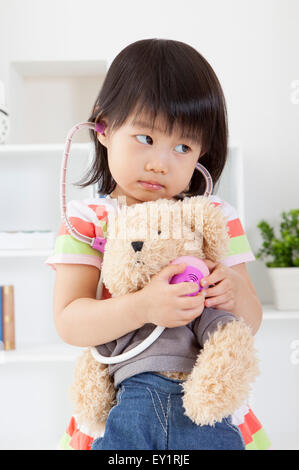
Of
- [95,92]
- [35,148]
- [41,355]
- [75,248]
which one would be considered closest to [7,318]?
[41,355]

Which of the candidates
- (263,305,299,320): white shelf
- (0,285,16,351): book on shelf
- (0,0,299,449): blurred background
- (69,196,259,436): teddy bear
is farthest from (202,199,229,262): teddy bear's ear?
(0,285,16,351): book on shelf

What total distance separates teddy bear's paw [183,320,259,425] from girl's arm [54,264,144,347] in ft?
0.26

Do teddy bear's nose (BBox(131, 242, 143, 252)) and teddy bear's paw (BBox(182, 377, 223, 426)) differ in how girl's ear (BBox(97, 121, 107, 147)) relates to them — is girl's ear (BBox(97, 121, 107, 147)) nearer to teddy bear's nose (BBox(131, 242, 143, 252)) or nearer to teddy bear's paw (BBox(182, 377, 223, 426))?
teddy bear's nose (BBox(131, 242, 143, 252))

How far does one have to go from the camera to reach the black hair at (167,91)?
595 mm

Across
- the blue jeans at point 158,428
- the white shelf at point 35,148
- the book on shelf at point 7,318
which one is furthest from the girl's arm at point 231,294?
the book on shelf at point 7,318

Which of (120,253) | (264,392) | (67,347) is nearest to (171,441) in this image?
(120,253)

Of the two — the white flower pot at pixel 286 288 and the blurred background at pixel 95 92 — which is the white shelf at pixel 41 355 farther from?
the white flower pot at pixel 286 288

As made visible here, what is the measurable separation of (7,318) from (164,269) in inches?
60.5

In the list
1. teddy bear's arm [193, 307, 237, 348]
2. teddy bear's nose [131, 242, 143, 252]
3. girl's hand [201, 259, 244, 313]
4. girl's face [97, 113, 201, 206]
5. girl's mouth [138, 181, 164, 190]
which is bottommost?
teddy bear's arm [193, 307, 237, 348]

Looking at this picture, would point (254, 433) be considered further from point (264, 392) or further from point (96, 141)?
point (264, 392)

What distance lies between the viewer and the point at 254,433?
72 centimetres

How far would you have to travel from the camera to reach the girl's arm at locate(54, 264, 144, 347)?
529mm
